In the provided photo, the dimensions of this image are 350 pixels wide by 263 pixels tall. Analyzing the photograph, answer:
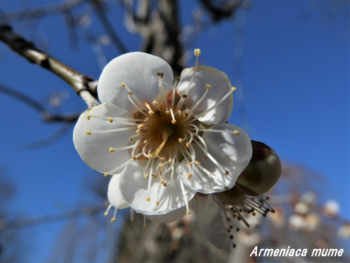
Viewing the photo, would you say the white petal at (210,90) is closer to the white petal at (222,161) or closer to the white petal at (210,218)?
the white petal at (222,161)

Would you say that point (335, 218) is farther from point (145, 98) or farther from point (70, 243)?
point (70, 243)

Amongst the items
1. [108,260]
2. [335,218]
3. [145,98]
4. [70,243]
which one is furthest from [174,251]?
[70,243]

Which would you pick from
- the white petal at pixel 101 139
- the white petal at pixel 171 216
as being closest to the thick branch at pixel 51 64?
the white petal at pixel 101 139

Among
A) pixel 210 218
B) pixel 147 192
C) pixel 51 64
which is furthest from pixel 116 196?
pixel 51 64

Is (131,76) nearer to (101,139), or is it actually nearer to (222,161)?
(101,139)

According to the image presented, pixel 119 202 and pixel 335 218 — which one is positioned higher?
pixel 335 218

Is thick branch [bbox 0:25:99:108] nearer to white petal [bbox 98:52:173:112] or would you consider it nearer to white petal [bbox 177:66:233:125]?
white petal [bbox 98:52:173:112]
